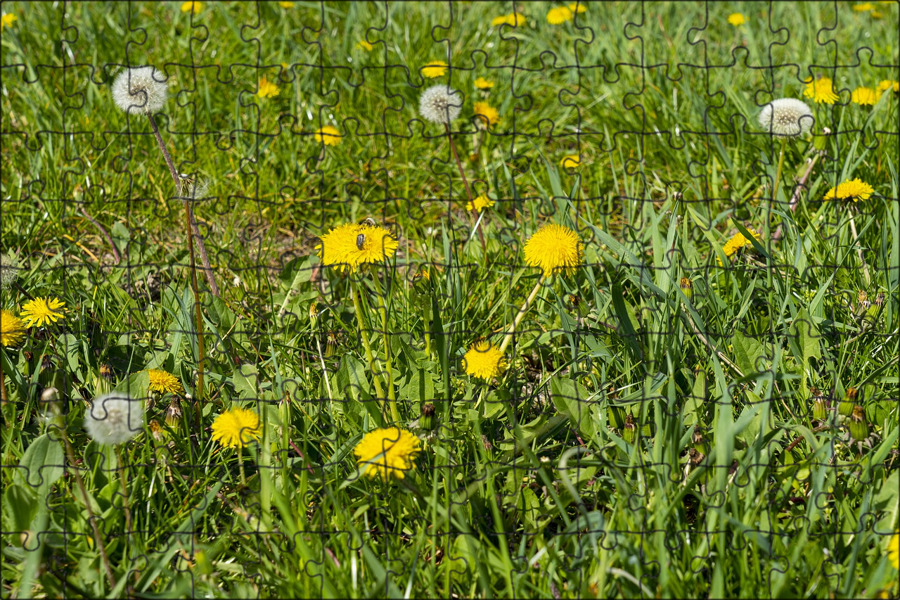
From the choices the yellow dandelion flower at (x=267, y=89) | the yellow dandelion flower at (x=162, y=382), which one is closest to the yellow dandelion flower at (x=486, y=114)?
the yellow dandelion flower at (x=267, y=89)

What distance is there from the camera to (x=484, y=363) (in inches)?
83.9

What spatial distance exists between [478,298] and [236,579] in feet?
3.66

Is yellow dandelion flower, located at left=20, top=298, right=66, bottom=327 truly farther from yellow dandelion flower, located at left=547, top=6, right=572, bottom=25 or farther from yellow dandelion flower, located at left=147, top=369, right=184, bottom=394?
yellow dandelion flower, located at left=547, top=6, right=572, bottom=25

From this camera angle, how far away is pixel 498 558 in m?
1.82

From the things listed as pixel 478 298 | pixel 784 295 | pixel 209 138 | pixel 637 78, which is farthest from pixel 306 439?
pixel 637 78

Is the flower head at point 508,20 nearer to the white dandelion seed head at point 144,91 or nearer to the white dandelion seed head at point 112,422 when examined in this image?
the white dandelion seed head at point 144,91

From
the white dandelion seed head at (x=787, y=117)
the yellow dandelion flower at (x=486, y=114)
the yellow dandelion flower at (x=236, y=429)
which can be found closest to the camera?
the yellow dandelion flower at (x=236, y=429)

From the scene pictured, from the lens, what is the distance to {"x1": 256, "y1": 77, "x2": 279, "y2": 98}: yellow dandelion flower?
3.36m

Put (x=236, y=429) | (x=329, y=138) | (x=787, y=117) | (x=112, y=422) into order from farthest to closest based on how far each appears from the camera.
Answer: (x=329, y=138), (x=787, y=117), (x=236, y=429), (x=112, y=422)

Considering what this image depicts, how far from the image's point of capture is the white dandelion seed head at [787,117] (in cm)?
281

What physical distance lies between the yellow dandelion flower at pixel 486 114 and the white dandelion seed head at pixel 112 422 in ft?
6.01

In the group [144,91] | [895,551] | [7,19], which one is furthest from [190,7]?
[895,551]
